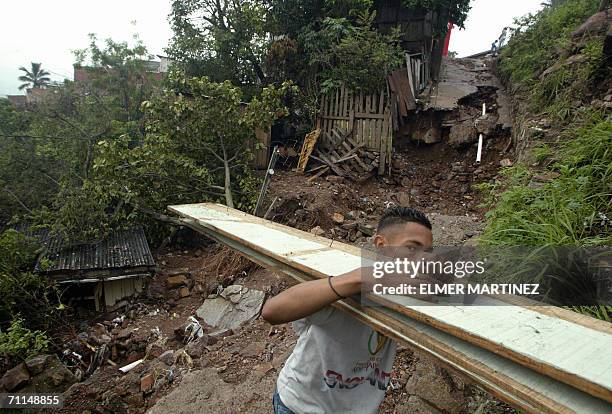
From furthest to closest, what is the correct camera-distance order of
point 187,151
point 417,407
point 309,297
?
1. point 187,151
2. point 417,407
3. point 309,297

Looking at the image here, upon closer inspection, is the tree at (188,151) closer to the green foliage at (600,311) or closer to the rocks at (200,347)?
the rocks at (200,347)

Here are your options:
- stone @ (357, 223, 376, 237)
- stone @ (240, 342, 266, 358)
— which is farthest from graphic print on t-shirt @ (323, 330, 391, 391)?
stone @ (357, 223, 376, 237)

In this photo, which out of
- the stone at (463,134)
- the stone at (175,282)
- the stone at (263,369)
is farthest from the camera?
the stone at (463,134)

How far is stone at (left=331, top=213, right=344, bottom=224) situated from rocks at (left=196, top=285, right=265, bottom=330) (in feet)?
6.66

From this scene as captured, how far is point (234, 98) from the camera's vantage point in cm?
641

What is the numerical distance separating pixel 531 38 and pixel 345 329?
10.3 metres

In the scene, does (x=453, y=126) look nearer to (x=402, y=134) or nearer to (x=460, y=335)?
(x=402, y=134)

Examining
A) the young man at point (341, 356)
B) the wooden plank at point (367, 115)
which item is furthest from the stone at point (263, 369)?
the wooden plank at point (367, 115)

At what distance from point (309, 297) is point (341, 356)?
0.32m

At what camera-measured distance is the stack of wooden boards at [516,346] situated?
66 centimetres

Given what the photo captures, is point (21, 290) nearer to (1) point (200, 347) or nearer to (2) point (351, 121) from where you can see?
(1) point (200, 347)

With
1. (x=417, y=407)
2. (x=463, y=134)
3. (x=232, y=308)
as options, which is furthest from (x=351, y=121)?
(x=417, y=407)

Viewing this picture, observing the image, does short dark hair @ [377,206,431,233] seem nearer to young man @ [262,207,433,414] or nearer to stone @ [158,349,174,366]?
young man @ [262,207,433,414]

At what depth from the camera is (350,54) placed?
310 inches
